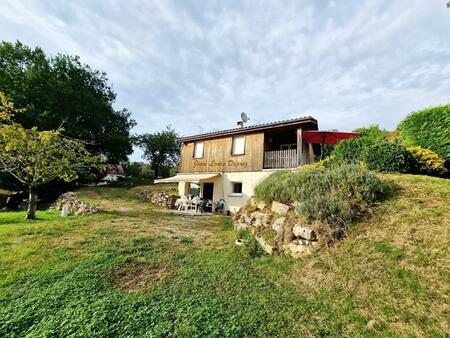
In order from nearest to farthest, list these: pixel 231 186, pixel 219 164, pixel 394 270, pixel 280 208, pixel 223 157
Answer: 1. pixel 394 270
2. pixel 280 208
3. pixel 231 186
4. pixel 223 157
5. pixel 219 164

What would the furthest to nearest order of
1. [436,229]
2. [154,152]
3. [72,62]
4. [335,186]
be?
[154,152] < [72,62] < [335,186] < [436,229]

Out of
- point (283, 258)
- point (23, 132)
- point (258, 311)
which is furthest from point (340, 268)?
point (23, 132)

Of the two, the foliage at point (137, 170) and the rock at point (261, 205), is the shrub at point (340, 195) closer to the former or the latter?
the rock at point (261, 205)

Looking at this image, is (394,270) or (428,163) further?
(428,163)

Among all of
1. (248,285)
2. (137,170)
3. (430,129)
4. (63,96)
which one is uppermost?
(63,96)

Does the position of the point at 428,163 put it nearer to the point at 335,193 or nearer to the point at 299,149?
the point at 335,193

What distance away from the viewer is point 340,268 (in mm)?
5281

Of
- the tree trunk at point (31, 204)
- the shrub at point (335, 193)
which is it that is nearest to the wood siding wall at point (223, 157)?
the shrub at point (335, 193)

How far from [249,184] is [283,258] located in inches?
415

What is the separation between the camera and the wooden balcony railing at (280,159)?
16094mm

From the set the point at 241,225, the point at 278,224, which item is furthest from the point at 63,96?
the point at 278,224

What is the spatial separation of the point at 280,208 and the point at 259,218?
1.02m

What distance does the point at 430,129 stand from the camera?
10.8 meters

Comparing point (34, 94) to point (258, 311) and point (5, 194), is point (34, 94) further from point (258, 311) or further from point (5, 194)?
point (258, 311)
